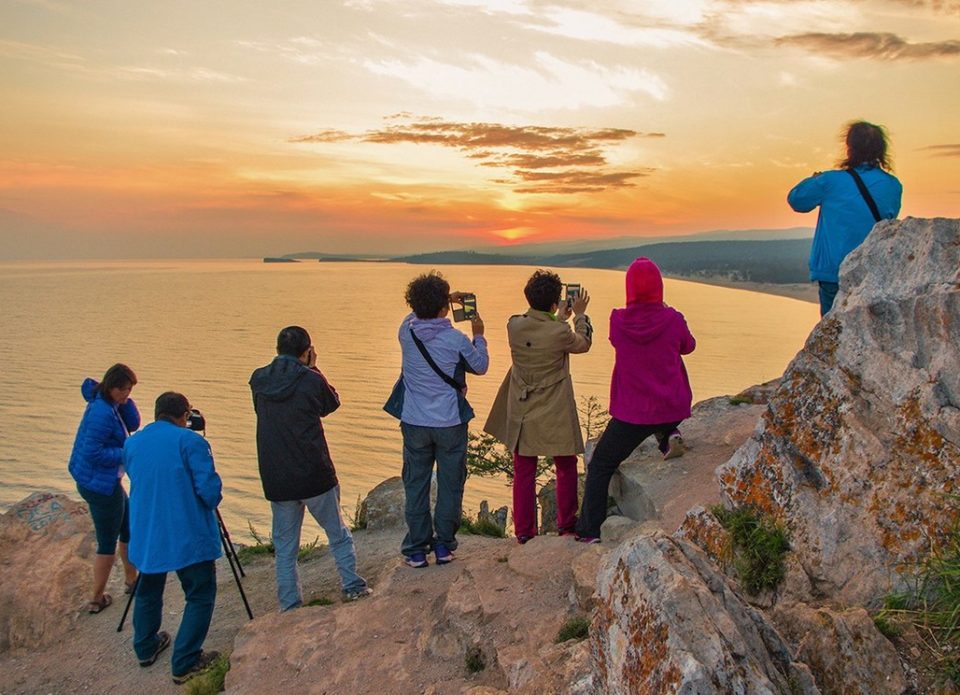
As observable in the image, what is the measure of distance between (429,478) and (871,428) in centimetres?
409

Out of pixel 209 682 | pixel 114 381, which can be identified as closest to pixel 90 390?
pixel 114 381

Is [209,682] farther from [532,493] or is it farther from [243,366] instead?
[243,366]

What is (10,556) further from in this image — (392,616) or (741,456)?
(741,456)

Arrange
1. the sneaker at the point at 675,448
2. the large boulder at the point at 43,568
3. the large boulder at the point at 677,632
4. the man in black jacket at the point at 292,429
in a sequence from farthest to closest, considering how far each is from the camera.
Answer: the large boulder at the point at 43,568, the sneaker at the point at 675,448, the man in black jacket at the point at 292,429, the large boulder at the point at 677,632

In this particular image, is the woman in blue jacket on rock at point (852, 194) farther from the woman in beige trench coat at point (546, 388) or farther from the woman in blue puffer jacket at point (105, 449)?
the woman in blue puffer jacket at point (105, 449)

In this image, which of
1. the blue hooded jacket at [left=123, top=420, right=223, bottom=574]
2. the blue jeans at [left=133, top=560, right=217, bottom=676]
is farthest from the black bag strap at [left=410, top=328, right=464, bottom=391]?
the blue jeans at [left=133, top=560, right=217, bottom=676]

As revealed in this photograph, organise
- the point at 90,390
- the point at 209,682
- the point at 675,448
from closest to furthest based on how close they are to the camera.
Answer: the point at 209,682
the point at 90,390
the point at 675,448

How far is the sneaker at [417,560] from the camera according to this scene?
7277mm

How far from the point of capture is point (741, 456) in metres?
5.13

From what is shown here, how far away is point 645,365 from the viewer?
20.7ft

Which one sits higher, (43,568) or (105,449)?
(105,449)

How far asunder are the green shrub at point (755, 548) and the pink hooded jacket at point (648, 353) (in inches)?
56.9

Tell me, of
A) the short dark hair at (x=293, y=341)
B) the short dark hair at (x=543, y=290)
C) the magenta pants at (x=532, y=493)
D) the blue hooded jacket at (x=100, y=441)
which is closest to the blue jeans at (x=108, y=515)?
the blue hooded jacket at (x=100, y=441)

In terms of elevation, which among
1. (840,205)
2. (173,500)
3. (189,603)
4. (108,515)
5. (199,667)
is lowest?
(199,667)
